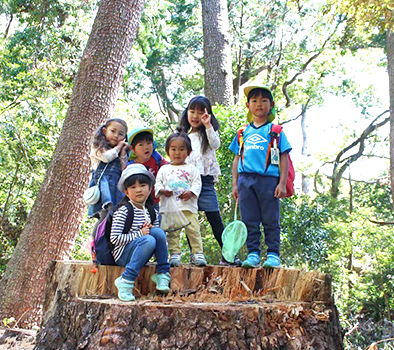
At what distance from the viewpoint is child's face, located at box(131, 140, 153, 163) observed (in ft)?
12.5

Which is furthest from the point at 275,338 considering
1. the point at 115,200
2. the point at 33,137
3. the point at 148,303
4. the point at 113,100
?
the point at 33,137

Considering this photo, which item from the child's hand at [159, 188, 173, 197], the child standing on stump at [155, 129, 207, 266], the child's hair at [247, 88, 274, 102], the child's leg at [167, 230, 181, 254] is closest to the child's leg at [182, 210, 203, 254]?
the child standing on stump at [155, 129, 207, 266]

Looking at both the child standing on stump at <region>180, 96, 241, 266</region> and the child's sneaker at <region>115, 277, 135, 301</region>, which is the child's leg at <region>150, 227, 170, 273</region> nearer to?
the child's sneaker at <region>115, 277, 135, 301</region>

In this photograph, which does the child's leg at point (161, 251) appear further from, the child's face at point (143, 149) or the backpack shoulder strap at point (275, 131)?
the backpack shoulder strap at point (275, 131)

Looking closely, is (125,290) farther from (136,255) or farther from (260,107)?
(260,107)

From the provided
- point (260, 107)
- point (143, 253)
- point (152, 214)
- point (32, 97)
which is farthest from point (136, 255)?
point (32, 97)

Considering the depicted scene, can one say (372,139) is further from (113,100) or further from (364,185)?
(113,100)

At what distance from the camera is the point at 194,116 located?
3.91 m

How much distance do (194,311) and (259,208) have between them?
1.38 metres

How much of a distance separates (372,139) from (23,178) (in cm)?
1491

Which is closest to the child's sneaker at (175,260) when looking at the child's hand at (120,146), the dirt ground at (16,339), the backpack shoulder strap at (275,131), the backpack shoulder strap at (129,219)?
the backpack shoulder strap at (129,219)

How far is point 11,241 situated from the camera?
7.81 meters

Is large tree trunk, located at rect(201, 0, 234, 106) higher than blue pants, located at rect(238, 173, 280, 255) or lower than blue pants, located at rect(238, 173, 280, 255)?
higher

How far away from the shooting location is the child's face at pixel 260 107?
3621 mm
